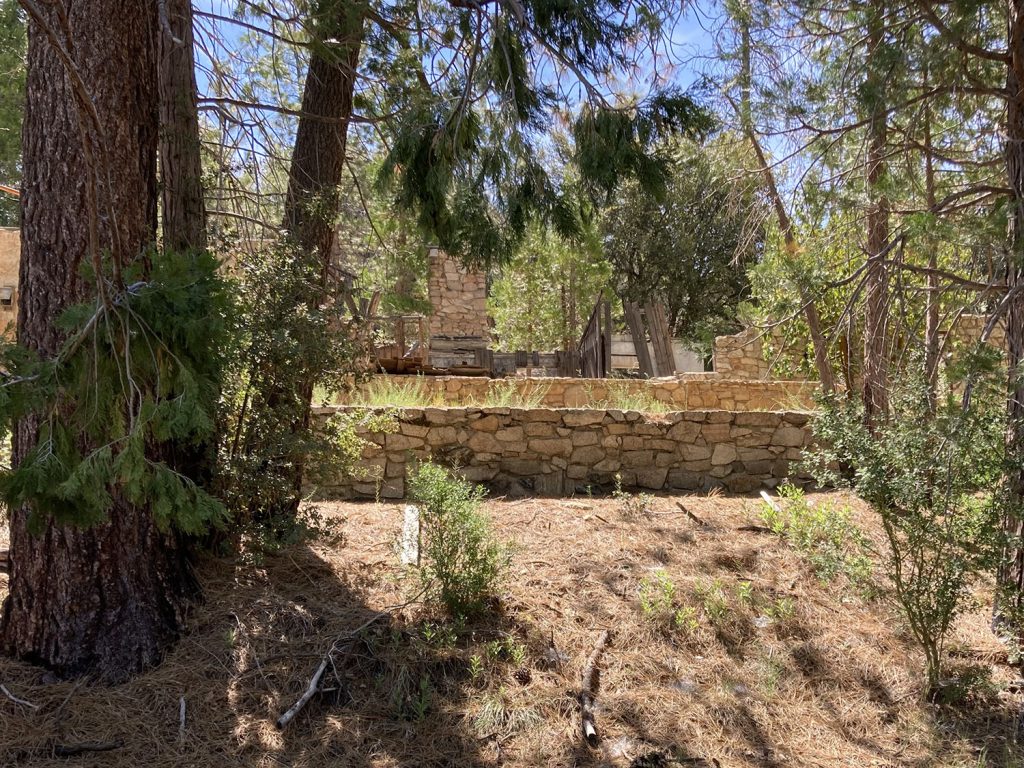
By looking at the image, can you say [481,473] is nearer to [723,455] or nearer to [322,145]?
[723,455]

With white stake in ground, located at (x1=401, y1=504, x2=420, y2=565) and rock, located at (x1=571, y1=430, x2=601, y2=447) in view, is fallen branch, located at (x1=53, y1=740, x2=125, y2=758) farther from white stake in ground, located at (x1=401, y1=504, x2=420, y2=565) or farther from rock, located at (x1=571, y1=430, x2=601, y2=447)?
rock, located at (x1=571, y1=430, x2=601, y2=447)

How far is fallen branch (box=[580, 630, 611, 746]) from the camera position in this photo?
3.78 meters

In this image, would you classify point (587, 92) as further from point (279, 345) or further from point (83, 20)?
point (83, 20)

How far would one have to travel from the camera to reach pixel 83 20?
3672mm

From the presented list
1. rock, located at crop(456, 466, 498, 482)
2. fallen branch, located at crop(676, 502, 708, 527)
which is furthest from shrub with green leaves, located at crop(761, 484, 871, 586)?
rock, located at crop(456, 466, 498, 482)

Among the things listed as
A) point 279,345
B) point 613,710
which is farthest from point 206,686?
point 613,710

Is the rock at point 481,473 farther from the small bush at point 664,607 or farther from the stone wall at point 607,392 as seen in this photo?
the small bush at point 664,607

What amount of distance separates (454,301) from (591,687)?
12013mm

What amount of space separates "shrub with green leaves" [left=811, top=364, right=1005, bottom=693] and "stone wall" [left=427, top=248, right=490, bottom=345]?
11.7m

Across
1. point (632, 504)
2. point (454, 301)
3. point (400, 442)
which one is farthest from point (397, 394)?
point (454, 301)

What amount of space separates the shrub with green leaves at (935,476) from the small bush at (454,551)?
76.4 inches

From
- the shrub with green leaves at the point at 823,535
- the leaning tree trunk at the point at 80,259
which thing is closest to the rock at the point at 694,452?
the shrub with green leaves at the point at 823,535

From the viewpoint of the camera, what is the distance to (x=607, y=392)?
9.34 meters

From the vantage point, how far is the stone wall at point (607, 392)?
852 centimetres
